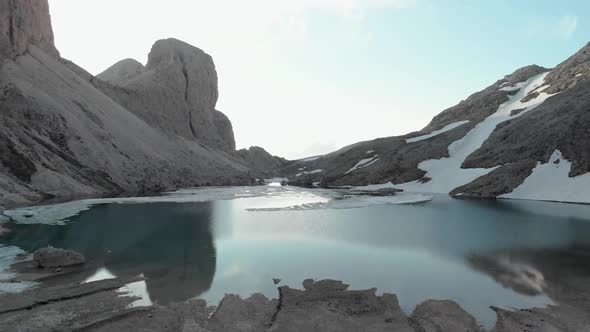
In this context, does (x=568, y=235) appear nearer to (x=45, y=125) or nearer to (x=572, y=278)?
(x=572, y=278)

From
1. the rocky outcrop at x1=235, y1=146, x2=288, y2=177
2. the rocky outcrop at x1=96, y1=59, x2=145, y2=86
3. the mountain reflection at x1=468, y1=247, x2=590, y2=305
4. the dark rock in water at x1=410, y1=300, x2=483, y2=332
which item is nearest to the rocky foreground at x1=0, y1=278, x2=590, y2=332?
the dark rock in water at x1=410, y1=300, x2=483, y2=332

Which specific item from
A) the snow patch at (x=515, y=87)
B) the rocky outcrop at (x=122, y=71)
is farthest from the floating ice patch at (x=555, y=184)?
the rocky outcrop at (x=122, y=71)

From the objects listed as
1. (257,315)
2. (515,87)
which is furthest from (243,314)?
(515,87)

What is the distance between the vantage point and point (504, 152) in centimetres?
6931

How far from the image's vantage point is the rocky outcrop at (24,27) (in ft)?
A: 224

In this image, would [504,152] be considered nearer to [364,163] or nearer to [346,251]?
[364,163]

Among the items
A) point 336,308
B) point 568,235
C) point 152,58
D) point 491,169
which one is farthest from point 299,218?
point 152,58

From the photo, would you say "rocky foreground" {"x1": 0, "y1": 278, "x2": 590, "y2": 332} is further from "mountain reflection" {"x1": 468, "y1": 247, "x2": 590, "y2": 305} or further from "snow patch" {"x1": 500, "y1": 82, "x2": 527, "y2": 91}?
"snow patch" {"x1": 500, "y1": 82, "x2": 527, "y2": 91}

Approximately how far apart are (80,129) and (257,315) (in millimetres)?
63910

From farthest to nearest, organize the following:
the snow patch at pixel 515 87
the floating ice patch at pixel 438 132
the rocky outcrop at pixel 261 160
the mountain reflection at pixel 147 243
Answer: the rocky outcrop at pixel 261 160, the snow patch at pixel 515 87, the floating ice patch at pixel 438 132, the mountain reflection at pixel 147 243

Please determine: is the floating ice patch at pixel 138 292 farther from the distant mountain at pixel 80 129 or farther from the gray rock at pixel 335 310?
the distant mountain at pixel 80 129

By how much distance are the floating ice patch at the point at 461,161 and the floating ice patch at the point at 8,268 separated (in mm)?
62893

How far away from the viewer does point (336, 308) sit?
13.3 meters

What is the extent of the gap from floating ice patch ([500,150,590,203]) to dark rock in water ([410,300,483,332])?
4557 cm
